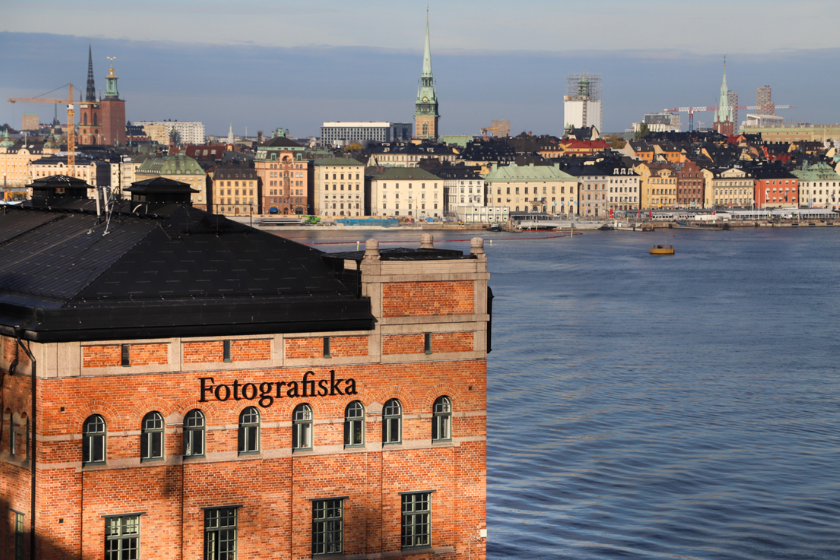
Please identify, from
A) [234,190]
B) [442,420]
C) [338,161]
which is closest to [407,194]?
[338,161]

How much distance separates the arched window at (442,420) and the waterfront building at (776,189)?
164 meters

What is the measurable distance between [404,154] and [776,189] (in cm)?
4823

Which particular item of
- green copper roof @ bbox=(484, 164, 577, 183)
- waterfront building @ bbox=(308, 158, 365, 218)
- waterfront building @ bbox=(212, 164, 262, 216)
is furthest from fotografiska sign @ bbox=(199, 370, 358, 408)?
green copper roof @ bbox=(484, 164, 577, 183)

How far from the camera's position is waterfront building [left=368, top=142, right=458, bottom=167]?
18662 cm

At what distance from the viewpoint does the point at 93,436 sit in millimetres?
16703

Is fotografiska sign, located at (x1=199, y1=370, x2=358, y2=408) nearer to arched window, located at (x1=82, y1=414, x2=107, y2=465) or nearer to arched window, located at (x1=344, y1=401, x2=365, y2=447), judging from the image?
arched window, located at (x1=344, y1=401, x2=365, y2=447)

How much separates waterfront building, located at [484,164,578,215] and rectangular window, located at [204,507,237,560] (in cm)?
14537

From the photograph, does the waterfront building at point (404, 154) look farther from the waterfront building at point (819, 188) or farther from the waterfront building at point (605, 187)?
the waterfront building at point (819, 188)

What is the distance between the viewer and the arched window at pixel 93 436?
1669 centimetres

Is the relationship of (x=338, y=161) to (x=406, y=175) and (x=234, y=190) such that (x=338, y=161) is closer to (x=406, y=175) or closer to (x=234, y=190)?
(x=406, y=175)

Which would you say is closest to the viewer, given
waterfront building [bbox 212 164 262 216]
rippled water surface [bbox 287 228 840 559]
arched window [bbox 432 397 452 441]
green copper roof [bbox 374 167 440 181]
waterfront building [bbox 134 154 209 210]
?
arched window [bbox 432 397 452 441]

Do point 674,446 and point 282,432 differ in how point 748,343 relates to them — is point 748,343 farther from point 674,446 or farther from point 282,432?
point 282,432

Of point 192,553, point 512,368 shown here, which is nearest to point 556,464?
point 512,368

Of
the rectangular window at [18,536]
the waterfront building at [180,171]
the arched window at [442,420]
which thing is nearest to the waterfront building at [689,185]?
the waterfront building at [180,171]
